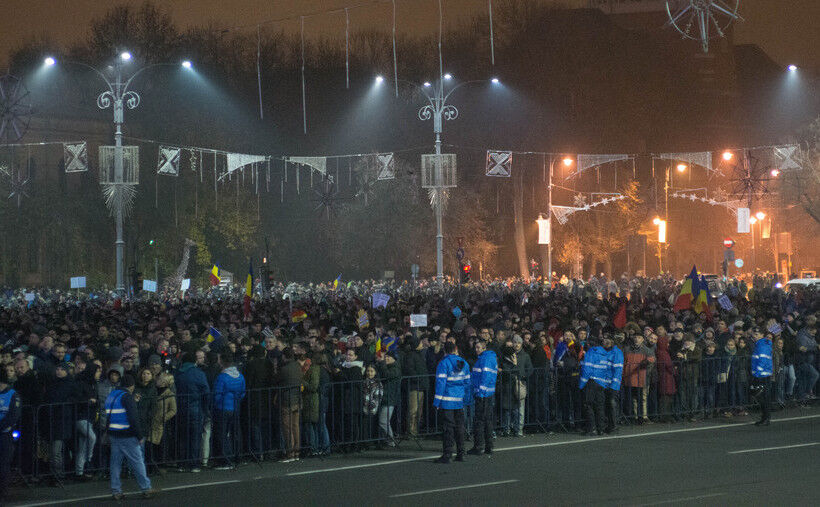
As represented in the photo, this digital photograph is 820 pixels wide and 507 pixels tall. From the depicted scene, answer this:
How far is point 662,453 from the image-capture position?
50.2ft

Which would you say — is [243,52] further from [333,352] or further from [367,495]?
[367,495]

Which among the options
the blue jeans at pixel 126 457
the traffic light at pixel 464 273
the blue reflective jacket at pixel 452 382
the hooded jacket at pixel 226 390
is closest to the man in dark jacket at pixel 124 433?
the blue jeans at pixel 126 457

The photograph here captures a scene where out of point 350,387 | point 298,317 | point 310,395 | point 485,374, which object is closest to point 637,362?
point 485,374

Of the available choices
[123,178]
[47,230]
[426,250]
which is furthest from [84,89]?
[123,178]

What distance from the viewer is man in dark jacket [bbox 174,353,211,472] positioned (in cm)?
1442

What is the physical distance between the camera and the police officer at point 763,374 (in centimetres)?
1798

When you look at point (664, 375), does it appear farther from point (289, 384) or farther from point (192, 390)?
point (192, 390)

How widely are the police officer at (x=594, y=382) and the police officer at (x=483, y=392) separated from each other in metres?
2.36

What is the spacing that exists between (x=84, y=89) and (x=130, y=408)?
53.9m

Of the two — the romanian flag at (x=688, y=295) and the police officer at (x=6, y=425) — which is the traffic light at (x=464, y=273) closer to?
the romanian flag at (x=688, y=295)

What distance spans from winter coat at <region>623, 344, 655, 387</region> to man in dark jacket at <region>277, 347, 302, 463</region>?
18.2ft

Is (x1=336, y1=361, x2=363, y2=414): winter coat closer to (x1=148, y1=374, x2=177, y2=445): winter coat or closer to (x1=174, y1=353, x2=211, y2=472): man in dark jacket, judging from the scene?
(x1=174, y1=353, x2=211, y2=472): man in dark jacket

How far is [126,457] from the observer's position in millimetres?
12336

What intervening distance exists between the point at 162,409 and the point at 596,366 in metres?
6.35
